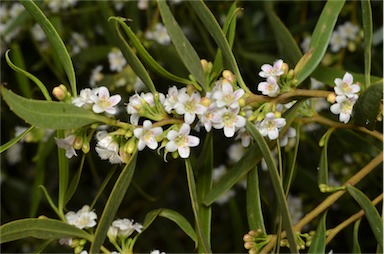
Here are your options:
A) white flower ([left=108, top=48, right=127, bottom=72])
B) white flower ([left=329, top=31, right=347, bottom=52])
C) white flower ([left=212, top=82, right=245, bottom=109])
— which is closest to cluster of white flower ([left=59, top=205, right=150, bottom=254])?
white flower ([left=212, top=82, right=245, bottom=109])

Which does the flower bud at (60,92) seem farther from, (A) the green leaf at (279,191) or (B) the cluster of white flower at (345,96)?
(B) the cluster of white flower at (345,96)

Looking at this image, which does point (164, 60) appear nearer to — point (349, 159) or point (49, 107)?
point (349, 159)

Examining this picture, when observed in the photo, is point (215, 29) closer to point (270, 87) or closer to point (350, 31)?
point (270, 87)

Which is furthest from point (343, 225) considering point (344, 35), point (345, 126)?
point (344, 35)

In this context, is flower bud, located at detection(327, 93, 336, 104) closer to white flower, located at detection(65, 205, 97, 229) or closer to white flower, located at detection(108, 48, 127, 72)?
white flower, located at detection(65, 205, 97, 229)

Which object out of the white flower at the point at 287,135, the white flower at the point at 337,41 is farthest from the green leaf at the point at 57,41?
the white flower at the point at 337,41

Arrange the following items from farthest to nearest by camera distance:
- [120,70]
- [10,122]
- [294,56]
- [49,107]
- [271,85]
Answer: [10,122] < [120,70] < [294,56] < [271,85] < [49,107]

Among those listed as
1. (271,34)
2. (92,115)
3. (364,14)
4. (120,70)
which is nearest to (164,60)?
(120,70)
